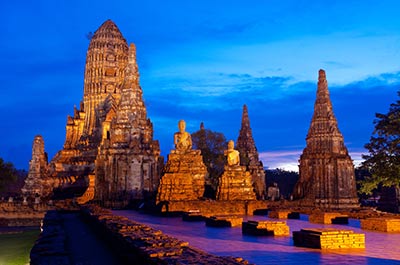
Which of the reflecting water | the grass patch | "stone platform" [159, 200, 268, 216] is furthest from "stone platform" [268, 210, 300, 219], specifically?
the grass patch

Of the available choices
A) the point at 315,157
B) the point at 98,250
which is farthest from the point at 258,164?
the point at 98,250

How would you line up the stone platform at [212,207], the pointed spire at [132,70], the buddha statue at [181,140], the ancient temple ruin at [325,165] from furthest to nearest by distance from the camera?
the ancient temple ruin at [325,165] → the pointed spire at [132,70] → the buddha statue at [181,140] → the stone platform at [212,207]

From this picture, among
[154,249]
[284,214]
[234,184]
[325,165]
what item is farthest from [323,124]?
[154,249]

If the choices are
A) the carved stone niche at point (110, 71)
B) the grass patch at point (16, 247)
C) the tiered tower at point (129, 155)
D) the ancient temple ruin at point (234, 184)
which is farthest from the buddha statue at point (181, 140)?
the carved stone niche at point (110, 71)

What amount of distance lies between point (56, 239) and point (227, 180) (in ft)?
47.3

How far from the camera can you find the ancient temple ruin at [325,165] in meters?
38.6

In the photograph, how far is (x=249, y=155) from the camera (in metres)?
53.5

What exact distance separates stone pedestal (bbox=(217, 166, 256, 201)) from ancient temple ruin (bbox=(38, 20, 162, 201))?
522 inches

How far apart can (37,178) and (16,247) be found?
26.7m

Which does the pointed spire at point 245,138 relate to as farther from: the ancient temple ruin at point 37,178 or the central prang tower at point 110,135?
the ancient temple ruin at point 37,178

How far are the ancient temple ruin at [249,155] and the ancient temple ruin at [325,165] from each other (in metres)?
9.66

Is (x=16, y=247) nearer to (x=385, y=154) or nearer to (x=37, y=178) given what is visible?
(x=385, y=154)

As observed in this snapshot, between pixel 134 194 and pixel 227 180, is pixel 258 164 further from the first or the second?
pixel 227 180

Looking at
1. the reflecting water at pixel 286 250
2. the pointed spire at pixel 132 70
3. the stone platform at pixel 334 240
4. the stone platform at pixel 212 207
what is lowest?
the reflecting water at pixel 286 250
